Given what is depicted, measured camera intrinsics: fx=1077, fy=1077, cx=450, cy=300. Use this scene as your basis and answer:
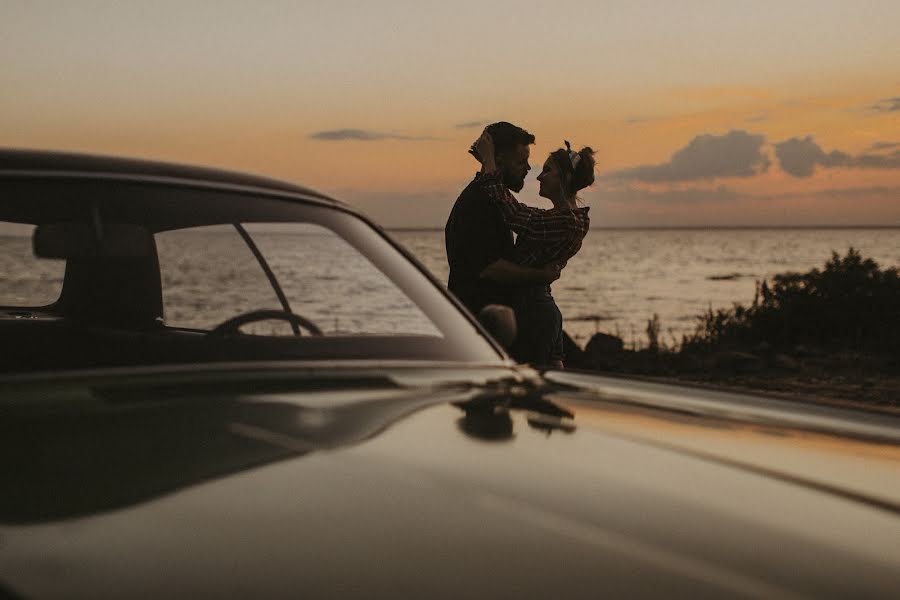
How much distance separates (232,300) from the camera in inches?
109

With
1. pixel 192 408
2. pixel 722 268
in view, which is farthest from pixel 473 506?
pixel 722 268

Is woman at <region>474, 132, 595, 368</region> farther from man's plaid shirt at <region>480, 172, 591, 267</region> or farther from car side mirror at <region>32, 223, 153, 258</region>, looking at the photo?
car side mirror at <region>32, 223, 153, 258</region>

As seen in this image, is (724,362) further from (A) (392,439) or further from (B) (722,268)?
(B) (722,268)

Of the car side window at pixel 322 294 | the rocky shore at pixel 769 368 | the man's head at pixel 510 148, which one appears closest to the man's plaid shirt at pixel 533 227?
the man's head at pixel 510 148

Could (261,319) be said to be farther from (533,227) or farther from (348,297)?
(533,227)

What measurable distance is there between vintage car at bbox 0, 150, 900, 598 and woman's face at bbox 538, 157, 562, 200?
3.06 meters

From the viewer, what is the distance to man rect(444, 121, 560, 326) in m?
5.78

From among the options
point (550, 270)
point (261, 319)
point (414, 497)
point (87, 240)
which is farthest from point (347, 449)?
point (550, 270)

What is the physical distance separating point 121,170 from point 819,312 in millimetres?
14598

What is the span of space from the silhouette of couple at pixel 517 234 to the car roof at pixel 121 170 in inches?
116

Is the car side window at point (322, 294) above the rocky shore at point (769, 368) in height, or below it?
above

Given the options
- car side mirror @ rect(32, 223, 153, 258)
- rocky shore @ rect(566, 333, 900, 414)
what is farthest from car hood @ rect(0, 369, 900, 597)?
rocky shore @ rect(566, 333, 900, 414)

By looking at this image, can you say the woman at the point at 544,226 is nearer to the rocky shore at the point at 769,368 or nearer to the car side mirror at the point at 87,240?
the car side mirror at the point at 87,240

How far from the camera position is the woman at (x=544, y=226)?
5.89m
